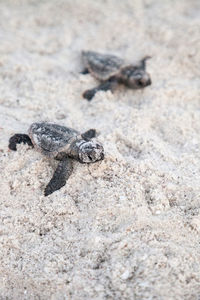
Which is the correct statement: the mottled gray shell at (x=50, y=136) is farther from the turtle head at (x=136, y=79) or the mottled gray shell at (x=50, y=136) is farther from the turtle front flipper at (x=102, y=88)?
the turtle head at (x=136, y=79)

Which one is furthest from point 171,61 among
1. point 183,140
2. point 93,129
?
point 93,129

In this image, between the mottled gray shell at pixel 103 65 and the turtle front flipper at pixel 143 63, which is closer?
the mottled gray shell at pixel 103 65

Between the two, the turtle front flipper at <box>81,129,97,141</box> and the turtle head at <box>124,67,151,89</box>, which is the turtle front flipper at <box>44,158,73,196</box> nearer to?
the turtle front flipper at <box>81,129,97,141</box>

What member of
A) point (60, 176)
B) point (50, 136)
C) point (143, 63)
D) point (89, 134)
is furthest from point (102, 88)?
point (60, 176)

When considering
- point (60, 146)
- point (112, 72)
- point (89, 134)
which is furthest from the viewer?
point (112, 72)

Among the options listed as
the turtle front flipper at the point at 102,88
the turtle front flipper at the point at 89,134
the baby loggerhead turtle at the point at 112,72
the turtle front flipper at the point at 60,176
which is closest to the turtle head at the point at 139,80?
the baby loggerhead turtle at the point at 112,72

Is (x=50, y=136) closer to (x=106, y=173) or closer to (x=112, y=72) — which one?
(x=106, y=173)

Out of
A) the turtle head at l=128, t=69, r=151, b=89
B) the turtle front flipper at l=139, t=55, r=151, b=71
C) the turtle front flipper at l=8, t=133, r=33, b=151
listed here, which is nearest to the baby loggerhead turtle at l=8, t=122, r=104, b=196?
the turtle front flipper at l=8, t=133, r=33, b=151
